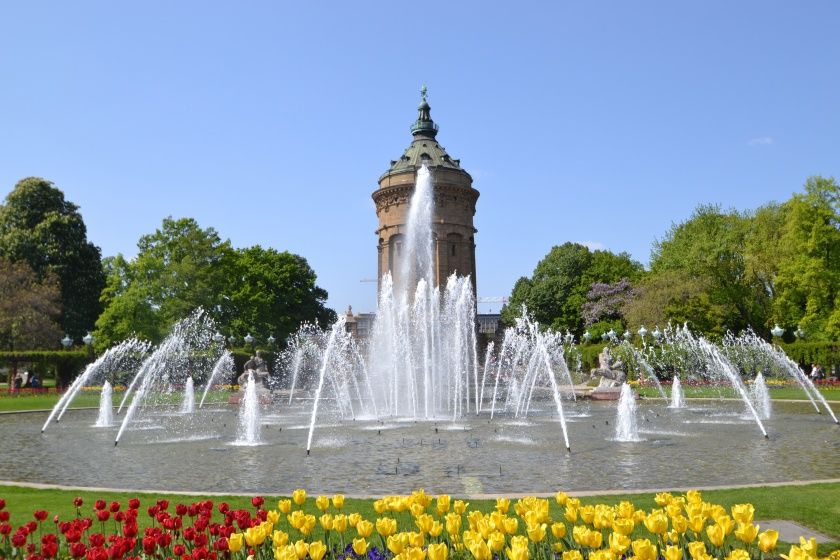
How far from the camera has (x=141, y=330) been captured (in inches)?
1847

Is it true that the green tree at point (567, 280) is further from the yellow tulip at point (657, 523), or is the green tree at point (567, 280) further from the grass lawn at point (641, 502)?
the yellow tulip at point (657, 523)

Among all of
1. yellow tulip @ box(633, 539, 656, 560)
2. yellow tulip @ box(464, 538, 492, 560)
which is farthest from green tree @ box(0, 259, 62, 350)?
yellow tulip @ box(633, 539, 656, 560)

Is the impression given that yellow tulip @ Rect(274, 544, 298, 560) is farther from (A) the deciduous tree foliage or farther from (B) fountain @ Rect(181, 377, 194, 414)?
(A) the deciduous tree foliage

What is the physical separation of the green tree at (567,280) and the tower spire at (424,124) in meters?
20.6

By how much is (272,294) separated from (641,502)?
59.5 m

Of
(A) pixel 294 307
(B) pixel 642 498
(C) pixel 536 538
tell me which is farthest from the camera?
(A) pixel 294 307

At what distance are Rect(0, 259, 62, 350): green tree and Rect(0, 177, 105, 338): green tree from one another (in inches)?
196

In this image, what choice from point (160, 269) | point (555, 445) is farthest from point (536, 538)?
point (160, 269)

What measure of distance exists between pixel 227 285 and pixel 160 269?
8902mm

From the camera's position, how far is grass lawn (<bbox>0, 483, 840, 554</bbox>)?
27.5 feet

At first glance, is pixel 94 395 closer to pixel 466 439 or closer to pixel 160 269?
pixel 160 269

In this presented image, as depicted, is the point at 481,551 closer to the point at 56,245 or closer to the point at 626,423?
the point at 626,423

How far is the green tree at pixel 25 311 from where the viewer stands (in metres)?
46.9

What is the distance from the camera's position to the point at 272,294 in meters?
66.0
